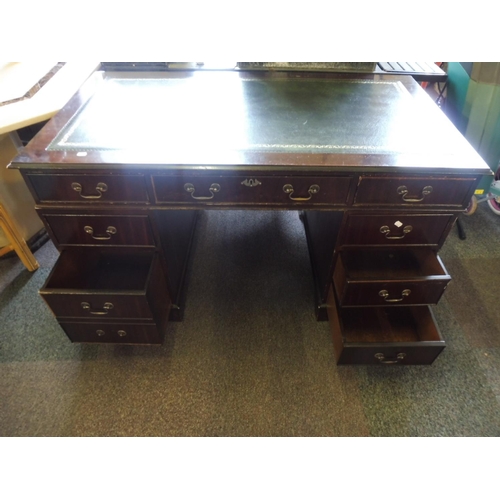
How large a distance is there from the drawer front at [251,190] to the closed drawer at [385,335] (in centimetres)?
44

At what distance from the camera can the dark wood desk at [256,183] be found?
0.95 meters

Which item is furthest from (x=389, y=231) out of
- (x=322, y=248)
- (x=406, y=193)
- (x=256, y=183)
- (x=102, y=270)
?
(x=102, y=270)

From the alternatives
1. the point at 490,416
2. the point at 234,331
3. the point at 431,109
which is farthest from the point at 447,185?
the point at 234,331

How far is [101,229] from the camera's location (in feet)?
3.63

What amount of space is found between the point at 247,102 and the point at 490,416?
1312mm

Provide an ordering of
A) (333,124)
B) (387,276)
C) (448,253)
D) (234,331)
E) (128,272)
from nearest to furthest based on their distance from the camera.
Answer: (333,124) → (387,276) → (128,272) → (234,331) → (448,253)

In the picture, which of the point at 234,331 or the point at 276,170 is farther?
the point at 234,331

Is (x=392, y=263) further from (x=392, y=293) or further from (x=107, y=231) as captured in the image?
(x=107, y=231)

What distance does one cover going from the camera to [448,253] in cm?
173

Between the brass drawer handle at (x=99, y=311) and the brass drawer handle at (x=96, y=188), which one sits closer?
the brass drawer handle at (x=96, y=188)

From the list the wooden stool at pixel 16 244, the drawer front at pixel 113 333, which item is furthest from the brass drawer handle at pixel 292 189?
the wooden stool at pixel 16 244

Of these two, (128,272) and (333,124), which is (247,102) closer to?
(333,124)

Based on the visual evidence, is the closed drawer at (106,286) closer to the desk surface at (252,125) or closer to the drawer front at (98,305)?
the drawer front at (98,305)

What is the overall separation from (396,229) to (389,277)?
0.50ft
